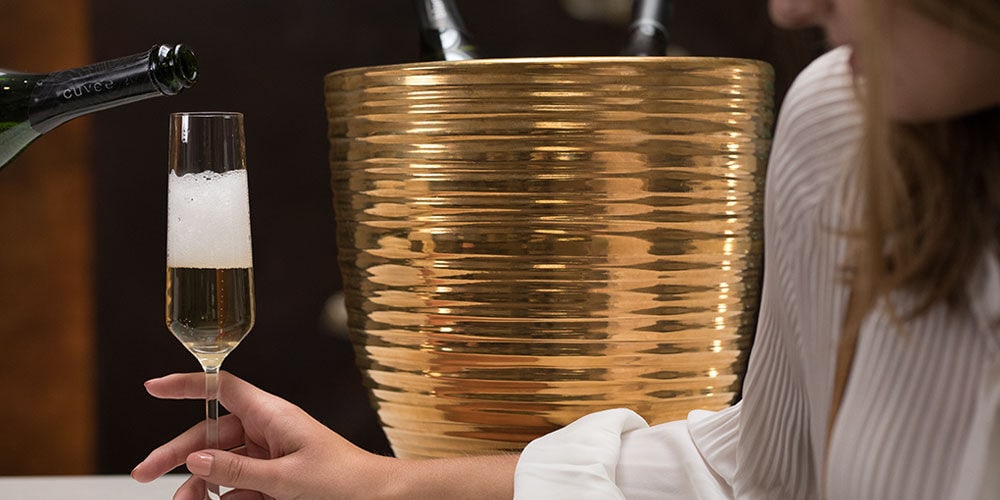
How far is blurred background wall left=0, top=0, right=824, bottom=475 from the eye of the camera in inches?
45.2

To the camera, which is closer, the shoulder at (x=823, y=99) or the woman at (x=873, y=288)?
the woman at (x=873, y=288)

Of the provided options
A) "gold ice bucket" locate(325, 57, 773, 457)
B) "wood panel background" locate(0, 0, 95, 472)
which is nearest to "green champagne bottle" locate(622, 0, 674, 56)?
"gold ice bucket" locate(325, 57, 773, 457)

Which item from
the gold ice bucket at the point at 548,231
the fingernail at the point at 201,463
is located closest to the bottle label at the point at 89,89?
the gold ice bucket at the point at 548,231

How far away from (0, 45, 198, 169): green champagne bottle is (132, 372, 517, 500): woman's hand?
208 mm

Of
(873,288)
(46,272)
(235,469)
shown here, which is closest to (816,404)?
(873,288)

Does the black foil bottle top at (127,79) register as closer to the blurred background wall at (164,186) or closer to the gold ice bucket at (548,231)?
the gold ice bucket at (548,231)

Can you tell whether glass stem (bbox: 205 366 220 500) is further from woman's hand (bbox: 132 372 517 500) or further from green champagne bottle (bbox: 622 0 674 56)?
green champagne bottle (bbox: 622 0 674 56)

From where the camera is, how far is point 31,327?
1161 millimetres

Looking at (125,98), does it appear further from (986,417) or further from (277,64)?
(986,417)

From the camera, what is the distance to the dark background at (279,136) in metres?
1.15

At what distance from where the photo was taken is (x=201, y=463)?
71 cm

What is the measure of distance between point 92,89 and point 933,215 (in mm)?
586

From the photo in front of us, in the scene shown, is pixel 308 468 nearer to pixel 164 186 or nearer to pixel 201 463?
pixel 201 463

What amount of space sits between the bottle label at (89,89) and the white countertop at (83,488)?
33 centimetres
